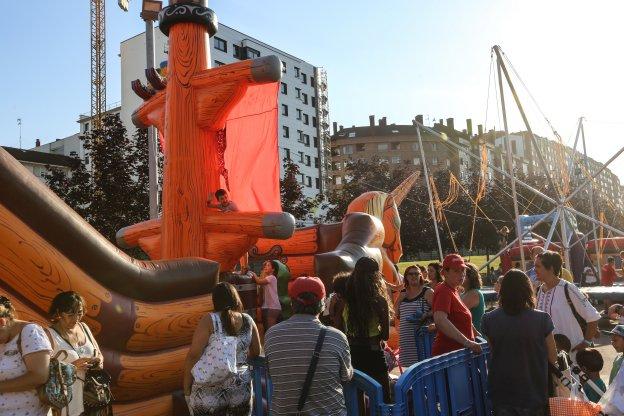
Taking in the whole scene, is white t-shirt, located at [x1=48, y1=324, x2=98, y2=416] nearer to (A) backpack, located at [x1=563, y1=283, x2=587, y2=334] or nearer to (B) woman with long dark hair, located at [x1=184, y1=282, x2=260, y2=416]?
(B) woman with long dark hair, located at [x1=184, y1=282, x2=260, y2=416]

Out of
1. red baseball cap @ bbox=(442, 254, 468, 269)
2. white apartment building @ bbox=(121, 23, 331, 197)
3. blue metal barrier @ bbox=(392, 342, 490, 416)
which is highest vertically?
white apartment building @ bbox=(121, 23, 331, 197)

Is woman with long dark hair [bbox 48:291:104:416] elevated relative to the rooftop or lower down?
lower down

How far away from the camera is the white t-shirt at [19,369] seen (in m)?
2.83

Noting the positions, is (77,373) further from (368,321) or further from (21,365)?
(368,321)

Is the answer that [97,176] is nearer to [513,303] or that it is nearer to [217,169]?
[217,169]

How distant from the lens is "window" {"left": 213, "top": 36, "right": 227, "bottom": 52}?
43969mm

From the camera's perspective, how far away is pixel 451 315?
436cm

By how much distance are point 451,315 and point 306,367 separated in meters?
1.61

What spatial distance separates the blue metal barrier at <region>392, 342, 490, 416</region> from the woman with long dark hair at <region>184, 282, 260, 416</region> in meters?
0.91

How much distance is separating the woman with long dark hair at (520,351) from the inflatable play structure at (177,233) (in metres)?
2.35

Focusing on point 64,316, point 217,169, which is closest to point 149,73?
point 217,169

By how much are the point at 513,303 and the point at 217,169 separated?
4.15 m

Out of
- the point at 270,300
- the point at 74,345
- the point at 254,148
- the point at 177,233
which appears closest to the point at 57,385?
the point at 74,345

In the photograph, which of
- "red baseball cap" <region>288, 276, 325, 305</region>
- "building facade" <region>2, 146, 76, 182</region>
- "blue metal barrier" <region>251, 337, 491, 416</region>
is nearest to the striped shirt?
"red baseball cap" <region>288, 276, 325, 305</region>
